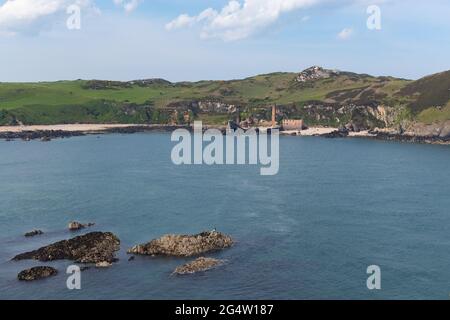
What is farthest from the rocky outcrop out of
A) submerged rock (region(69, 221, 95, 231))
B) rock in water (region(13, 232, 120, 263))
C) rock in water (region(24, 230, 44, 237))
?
rock in water (region(13, 232, 120, 263))

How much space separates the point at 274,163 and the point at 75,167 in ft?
195

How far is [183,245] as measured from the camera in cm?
7719

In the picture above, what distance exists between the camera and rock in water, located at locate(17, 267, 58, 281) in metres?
66.0

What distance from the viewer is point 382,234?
277ft

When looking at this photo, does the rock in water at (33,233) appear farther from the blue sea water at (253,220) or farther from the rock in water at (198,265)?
the rock in water at (198,265)

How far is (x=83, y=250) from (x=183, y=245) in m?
13.9

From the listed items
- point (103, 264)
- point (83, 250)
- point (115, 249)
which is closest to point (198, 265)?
point (103, 264)

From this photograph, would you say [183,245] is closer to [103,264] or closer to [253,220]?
[103,264]

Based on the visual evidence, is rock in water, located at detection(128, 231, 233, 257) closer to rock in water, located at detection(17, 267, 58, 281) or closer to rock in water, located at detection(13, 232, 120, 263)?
rock in water, located at detection(13, 232, 120, 263)

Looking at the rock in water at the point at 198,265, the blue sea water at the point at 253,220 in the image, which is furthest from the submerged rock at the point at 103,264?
the rock in water at the point at 198,265

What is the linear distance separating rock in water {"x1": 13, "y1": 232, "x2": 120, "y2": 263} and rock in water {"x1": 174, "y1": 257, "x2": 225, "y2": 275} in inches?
411

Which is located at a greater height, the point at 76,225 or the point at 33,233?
the point at 76,225

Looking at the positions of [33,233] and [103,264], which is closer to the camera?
[103,264]

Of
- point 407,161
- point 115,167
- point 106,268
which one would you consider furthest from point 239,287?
point 407,161
